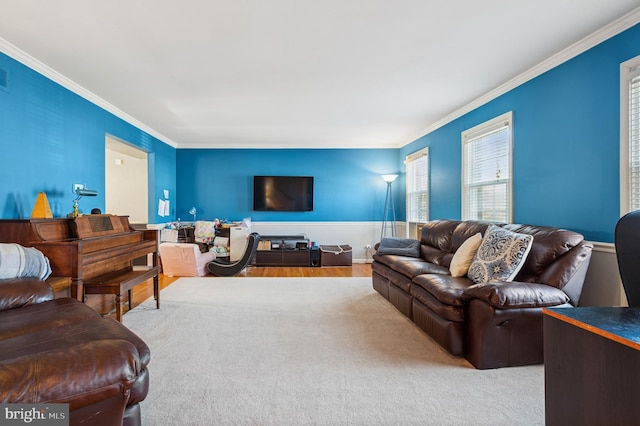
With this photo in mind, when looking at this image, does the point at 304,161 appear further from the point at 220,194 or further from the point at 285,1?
the point at 285,1

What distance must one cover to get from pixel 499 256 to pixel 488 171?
164cm

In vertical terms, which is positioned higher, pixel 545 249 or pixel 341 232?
pixel 545 249

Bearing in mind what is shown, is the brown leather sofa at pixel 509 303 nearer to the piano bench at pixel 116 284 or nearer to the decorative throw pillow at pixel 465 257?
the decorative throw pillow at pixel 465 257

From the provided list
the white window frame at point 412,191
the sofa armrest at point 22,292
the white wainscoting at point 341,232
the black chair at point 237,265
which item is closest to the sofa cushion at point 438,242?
the white window frame at point 412,191

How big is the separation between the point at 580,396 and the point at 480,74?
116 inches

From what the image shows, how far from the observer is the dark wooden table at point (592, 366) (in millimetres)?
1019

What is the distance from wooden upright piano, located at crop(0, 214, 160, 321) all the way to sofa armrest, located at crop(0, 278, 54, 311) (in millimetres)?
414

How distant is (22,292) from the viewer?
189cm

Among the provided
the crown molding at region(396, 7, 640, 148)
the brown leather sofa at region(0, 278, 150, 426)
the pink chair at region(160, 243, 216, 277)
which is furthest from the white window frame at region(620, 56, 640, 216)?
the pink chair at region(160, 243, 216, 277)

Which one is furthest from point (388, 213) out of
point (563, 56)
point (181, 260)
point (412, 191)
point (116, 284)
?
point (116, 284)

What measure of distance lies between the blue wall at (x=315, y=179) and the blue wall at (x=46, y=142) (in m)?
2.59

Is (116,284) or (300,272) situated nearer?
(116,284)

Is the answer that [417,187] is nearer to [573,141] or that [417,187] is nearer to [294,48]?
[573,141]

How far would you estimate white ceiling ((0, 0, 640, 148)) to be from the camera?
2094mm
